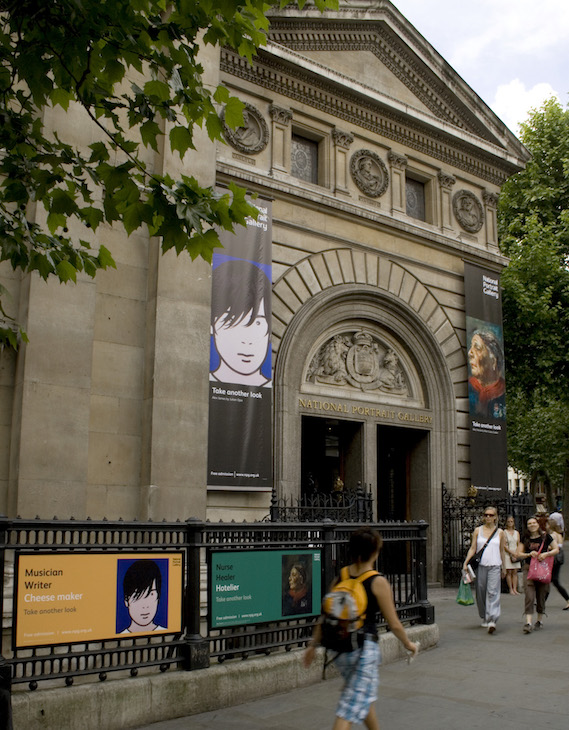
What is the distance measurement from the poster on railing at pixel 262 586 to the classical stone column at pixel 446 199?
1356 centimetres

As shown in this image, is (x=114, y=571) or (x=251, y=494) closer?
(x=114, y=571)

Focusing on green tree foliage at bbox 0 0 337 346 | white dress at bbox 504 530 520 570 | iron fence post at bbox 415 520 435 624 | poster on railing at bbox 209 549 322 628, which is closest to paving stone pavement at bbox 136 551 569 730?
iron fence post at bbox 415 520 435 624

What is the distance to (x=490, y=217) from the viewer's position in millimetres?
21891

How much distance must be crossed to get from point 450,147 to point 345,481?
361 inches

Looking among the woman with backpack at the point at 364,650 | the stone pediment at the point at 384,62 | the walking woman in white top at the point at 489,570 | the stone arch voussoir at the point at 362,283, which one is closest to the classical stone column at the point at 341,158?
the stone pediment at the point at 384,62

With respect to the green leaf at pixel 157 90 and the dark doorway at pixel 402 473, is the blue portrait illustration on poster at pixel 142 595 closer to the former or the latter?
the green leaf at pixel 157 90

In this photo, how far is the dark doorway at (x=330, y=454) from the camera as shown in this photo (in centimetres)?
1841

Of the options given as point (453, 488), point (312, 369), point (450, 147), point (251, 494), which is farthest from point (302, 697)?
point (450, 147)

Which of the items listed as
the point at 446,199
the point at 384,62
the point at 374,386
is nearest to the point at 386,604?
the point at 374,386

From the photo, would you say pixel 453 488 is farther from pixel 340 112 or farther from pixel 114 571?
pixel 114 571

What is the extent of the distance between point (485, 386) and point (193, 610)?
46.5ft

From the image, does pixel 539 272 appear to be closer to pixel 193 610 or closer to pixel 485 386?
pixel 485 386

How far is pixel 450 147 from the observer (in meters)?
20.9

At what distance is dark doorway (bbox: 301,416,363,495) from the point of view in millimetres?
18406
